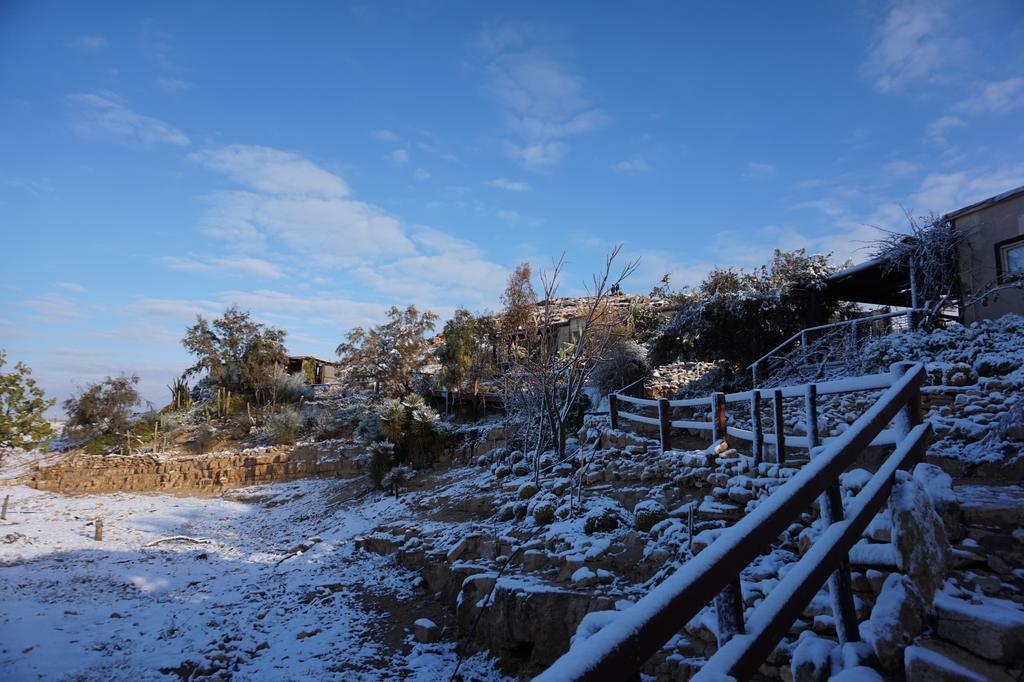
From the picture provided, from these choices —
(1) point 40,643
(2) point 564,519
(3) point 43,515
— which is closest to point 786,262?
(2) point 564,519

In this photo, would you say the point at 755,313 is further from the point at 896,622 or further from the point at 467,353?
the point at 896,622

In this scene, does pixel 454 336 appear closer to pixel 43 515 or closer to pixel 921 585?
pixel 43 515

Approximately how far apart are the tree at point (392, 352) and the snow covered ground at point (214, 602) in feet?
27.2

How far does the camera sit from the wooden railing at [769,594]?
141cm

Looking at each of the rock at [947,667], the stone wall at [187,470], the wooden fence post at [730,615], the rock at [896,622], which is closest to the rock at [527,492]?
the rock at [896,622]

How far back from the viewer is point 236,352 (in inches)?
1078

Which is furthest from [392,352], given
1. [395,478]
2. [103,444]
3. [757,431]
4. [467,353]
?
[757,431]

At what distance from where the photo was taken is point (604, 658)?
1.36m

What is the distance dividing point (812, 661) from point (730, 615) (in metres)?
0.94

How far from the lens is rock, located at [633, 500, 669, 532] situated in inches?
251

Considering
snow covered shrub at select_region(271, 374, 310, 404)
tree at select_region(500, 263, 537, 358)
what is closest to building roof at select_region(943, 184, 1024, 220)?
tree at select_region(500, 263, 537, 358)

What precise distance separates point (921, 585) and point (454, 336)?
776 inches

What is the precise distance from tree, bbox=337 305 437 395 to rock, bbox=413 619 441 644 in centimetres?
1549

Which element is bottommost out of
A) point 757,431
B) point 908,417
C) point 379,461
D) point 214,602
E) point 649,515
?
point 214,602
